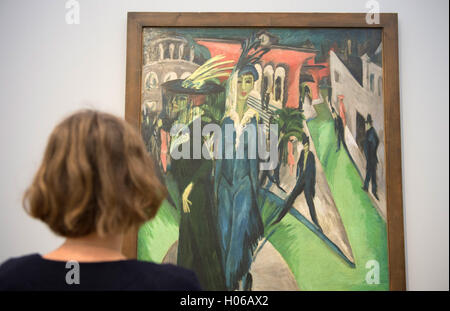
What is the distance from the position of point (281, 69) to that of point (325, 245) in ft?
2.83

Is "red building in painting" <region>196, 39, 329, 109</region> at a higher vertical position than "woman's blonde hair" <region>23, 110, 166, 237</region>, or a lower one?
higher

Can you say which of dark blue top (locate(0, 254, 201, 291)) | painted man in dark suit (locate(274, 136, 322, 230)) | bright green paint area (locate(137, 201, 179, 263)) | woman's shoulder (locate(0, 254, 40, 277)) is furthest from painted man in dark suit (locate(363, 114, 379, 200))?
woman's shoulder (locate(0, 254, 40, 277))

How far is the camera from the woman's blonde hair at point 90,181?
0.76 m

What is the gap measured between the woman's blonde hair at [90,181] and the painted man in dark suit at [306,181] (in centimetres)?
97

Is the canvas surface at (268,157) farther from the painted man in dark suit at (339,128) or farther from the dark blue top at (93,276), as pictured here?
the dark blue top at (93,276)

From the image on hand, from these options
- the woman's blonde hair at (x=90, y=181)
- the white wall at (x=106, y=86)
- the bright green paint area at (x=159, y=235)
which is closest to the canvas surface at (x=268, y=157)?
the bright green paint area at (x=159, y=235)

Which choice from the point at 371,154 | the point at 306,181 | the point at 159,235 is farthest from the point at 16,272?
the point at 371,154

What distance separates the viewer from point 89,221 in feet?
2.55

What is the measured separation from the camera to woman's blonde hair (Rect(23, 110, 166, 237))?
76 centimetres

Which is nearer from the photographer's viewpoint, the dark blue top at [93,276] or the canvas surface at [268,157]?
the dark blue top at [93,276]

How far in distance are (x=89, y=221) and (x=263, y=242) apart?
1002 millimetres

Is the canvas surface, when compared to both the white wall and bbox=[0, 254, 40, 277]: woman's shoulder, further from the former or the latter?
bbox=[0, 254, 40, 277]: woman's shoulder

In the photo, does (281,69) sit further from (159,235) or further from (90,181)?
(90,181)

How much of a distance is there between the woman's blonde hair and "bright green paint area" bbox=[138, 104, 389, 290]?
851 mm
